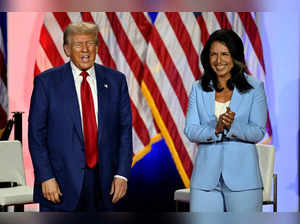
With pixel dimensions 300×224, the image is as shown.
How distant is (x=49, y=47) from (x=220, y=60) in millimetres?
2626

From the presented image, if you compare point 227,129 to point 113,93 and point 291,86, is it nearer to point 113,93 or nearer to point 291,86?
point 113,93

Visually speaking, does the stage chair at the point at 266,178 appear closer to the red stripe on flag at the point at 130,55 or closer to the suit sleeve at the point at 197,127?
the red stripe on flag at the point at 130,55

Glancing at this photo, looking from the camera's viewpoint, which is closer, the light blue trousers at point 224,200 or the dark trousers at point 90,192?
the dark trousers at point 90,192

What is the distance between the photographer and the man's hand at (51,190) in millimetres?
2514

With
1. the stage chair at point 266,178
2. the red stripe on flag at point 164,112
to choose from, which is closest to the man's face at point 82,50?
the stage chair at point 266,178

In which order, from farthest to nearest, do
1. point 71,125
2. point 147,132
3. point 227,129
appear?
point 147,132 < point 227,129 < point 71,125

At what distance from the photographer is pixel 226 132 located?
2717 millimetres

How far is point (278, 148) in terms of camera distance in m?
5.36

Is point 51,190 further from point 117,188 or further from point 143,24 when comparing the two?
point 143,24

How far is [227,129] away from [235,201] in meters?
0.34

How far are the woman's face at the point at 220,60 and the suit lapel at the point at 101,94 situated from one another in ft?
1.92

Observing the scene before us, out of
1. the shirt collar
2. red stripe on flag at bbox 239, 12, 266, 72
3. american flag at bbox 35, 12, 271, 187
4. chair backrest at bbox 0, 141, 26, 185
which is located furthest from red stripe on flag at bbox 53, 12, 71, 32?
the shirt collar

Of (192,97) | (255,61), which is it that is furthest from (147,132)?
(192,97)

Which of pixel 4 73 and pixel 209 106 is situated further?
pixel 4 73
